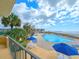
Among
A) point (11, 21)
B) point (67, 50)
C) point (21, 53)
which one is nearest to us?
point (21, 53)

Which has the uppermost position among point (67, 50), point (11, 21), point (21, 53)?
point (11, 21)

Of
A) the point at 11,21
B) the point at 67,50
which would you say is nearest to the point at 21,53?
the point at 67,50

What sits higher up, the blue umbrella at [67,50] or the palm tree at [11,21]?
the palm tree at [11,21]

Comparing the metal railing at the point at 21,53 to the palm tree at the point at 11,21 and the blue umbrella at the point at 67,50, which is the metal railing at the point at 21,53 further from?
the palm tree at the point at 11,21

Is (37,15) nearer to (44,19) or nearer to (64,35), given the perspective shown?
(44,19)

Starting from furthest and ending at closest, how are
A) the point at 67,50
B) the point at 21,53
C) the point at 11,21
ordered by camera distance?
the point at 11,21 < the point at 67,50 < the point at 21,53

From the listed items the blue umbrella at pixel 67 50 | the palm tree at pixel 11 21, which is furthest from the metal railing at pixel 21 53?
the palm tree at pixel 11 21

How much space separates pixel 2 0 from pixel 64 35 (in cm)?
1357

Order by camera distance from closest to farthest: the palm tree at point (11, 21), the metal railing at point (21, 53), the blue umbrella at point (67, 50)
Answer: the metal railing at point (21, 53) → the blue umbrella at point (67, 50) → the palm tree at point (11, 21)

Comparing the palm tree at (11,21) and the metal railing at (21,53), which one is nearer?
the metal railing at (21,53)

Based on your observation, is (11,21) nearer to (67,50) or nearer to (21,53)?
(67,50)

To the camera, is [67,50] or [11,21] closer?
[67,50]

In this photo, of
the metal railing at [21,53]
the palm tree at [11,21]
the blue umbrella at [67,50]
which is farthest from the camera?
the palm tree at [11,21]

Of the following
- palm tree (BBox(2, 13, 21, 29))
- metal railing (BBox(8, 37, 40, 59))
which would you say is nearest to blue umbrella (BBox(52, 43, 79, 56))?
metal railing (BBox(8, 37, 40, 59))
